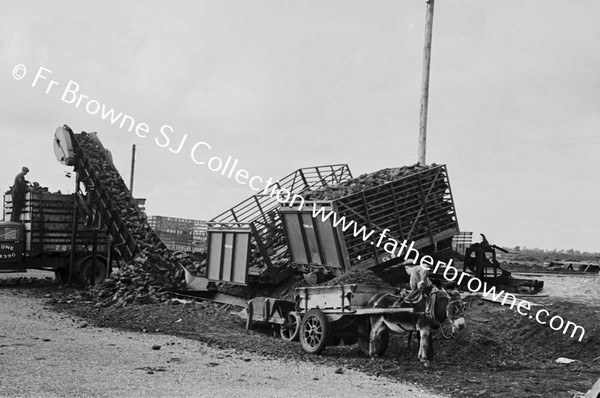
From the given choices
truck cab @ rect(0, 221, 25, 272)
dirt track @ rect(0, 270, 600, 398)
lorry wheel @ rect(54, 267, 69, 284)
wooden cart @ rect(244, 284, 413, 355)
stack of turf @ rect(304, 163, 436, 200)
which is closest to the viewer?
dirt track @ rect(0, 270, 600, 398)

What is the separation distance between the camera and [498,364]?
11.2 meters

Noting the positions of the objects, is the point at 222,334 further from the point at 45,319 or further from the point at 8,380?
the point at 8,380

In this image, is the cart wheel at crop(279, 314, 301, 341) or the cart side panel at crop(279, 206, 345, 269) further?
the cart side panel at crop(279, 206, 345, 269)

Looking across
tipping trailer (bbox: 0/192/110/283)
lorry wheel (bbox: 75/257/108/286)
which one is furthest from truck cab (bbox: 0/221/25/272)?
lorry wheel (bbox: 75/257/108/286)

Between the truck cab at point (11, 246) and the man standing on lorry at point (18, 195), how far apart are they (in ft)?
2.10

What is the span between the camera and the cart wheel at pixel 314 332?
11352mm

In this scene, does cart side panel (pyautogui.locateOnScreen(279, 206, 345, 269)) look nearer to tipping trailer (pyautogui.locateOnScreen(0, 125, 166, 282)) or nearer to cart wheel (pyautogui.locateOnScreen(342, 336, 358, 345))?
cart wheel (pyautogui.locateOnScreen(342, 336, 358, 345))

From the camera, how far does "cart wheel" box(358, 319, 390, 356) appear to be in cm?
1109

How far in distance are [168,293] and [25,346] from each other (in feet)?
22.7

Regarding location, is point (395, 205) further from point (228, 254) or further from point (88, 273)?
point (88, 273)

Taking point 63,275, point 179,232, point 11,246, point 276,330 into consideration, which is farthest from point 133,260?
point 179,232

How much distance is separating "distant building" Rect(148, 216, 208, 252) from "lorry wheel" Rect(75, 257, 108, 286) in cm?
1185

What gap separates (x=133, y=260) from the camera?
20312mm

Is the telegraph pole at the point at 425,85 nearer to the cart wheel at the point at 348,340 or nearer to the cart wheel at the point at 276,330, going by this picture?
the cart wheel at the point at 276,330
